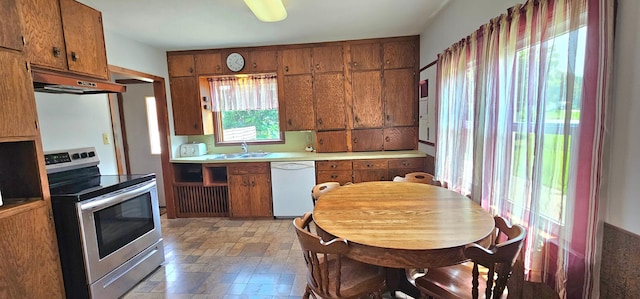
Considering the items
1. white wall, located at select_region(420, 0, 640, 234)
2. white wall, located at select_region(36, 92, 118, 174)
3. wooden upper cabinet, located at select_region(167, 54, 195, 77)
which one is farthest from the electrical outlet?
white wall, located at select_region(420, 0, 640, 234)

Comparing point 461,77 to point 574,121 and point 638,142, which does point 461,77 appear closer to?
point 574,121

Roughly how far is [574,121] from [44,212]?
3005 millimetres

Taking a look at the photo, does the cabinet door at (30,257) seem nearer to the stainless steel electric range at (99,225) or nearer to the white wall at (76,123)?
the stainless steel electric range at (99,225)

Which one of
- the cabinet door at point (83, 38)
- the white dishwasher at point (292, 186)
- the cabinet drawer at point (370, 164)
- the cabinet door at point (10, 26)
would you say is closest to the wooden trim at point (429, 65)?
the cabinet drawer at point (370, 164)

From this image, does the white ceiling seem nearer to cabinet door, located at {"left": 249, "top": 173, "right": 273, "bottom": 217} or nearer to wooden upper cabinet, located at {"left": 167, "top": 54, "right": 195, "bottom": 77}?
wooden upper cabinet, located at {"left": 167, "top": 54, "right": 195, "bottom": 77}

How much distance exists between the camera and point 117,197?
213cm

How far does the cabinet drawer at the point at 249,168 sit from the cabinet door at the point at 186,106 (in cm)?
77

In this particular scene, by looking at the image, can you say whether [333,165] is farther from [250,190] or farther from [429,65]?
[429,65]

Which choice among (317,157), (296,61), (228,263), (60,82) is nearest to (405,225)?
(228,263)

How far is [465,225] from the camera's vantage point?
1473 mm

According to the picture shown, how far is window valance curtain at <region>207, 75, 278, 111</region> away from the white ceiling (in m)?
0.48

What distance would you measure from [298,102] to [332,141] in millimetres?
734

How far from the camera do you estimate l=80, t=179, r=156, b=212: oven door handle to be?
1.92 metres

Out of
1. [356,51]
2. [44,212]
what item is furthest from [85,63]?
Answer: [356,51]
